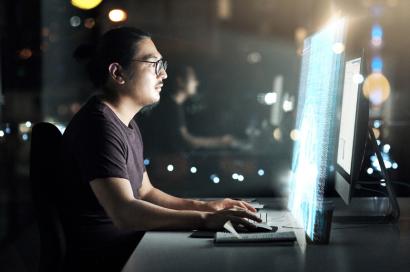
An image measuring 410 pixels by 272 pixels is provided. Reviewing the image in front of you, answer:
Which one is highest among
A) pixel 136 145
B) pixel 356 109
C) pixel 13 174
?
pixel 356 109

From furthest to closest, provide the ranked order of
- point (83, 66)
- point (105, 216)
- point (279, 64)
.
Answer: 1. point (279, 64)
2. point (83, 66)
3. point (105, 216)

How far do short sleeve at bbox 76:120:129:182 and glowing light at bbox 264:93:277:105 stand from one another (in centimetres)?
124

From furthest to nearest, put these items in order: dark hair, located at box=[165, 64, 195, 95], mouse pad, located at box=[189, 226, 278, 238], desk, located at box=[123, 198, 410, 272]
→ dark hair, located at box=[165, 64, 195, 95] → mouse pad, located at box=[189, 226, 278, 238] → desk, located at box=[123, 198, 410, 272]

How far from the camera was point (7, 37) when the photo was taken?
3.29 m

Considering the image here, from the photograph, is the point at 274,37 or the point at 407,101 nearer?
the point at 407,101

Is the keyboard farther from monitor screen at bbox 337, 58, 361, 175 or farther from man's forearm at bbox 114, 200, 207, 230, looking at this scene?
monitor screen at bbox 337, 58, 361, 175

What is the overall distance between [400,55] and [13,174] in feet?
8.24

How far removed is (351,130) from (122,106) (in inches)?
30.2

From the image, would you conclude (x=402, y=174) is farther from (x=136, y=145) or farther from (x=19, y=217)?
(x=19, y=217)

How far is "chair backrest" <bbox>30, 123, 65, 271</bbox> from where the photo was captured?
185 centimetres

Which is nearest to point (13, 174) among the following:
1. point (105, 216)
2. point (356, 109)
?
point (105, 216)

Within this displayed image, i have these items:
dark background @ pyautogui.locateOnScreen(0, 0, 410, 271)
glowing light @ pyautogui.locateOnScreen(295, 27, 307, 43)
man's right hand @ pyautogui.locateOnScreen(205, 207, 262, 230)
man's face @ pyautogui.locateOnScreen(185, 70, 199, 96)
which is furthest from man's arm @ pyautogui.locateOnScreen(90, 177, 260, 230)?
glowing light @ pyautogui.locateOnScreen(295, 27, 307, 43)

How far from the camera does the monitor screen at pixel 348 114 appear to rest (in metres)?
1.85

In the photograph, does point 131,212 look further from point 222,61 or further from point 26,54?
point 26,54
